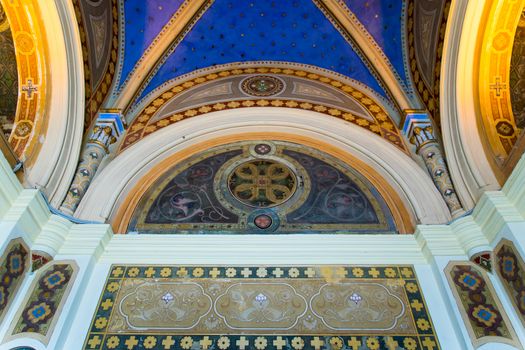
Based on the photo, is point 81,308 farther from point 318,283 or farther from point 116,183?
point 318,283

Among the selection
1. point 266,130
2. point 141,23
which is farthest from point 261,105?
point 141,23

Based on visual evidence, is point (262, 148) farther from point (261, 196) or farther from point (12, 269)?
point (12, 269)

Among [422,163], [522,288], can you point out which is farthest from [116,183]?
[522,288]

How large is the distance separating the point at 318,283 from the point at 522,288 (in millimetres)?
1659

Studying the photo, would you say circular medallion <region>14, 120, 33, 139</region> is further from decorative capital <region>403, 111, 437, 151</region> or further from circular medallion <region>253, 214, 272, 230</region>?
decorative capital <region>403, 111, 437, 151</region>

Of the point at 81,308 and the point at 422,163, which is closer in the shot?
the point at 81,308

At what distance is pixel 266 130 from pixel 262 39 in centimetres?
168

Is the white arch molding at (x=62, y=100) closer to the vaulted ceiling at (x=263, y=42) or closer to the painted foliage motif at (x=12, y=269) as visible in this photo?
the vaulted ceiling at (x=263, y=42)

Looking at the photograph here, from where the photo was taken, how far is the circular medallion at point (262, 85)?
680 cm

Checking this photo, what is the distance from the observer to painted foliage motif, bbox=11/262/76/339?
3.70m

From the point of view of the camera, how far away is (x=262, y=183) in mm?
5516

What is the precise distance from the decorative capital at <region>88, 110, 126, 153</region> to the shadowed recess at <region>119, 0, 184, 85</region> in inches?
29.0

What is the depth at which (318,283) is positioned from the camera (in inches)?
168

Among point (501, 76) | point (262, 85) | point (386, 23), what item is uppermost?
point (386, 23)
